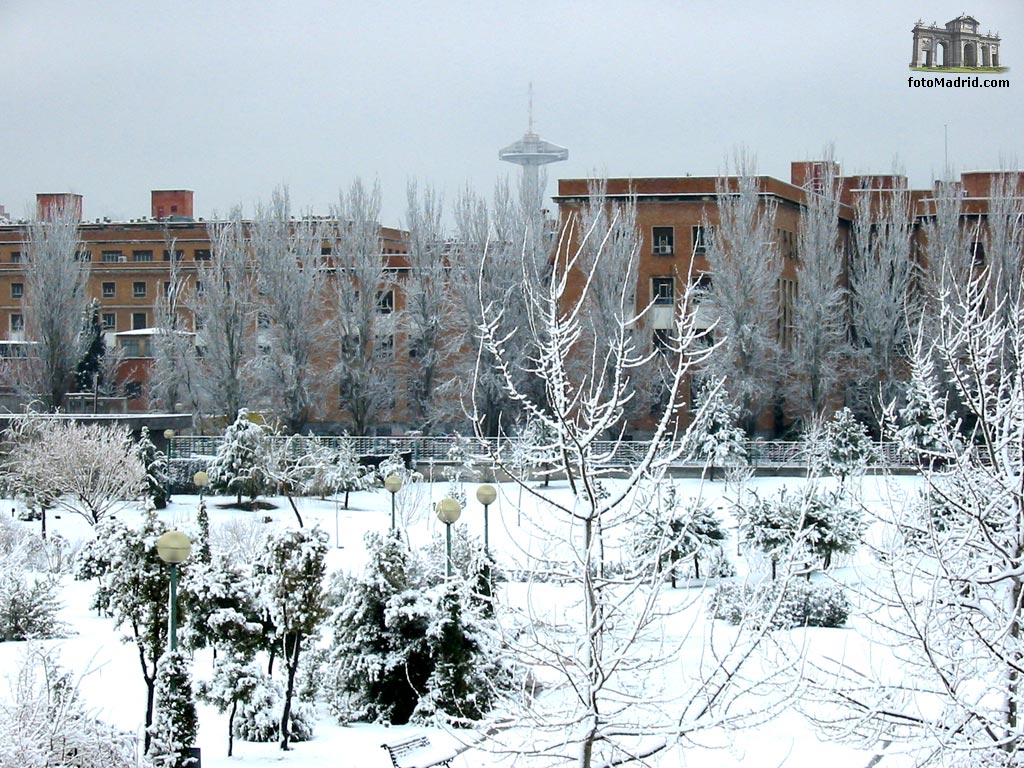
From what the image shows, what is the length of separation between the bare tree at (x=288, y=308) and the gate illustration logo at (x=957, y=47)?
69.0 feet

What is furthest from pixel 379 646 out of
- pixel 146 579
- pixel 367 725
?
pixel 146 579

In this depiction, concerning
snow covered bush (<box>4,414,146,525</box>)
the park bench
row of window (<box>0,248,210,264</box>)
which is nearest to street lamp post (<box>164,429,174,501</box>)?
snow covered bush (<box>4,414,146,525</box>)

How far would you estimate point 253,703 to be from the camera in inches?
491

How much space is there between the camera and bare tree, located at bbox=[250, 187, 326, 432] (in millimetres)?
38312

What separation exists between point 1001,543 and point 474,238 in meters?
32.0

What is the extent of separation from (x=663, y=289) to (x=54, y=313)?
17.9 metres

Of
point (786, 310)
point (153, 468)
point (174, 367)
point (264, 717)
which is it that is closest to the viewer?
point (264, 717)

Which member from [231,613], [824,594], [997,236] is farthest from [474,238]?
[231,613]

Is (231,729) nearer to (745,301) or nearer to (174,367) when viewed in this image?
(745,301)

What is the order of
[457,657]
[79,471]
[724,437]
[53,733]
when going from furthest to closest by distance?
[724,437] < [79,471] < [457,657] < [53,733]

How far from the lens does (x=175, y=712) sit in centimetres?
1042

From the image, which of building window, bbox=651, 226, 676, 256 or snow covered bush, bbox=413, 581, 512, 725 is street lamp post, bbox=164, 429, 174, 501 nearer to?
building window, bbox=651, 226, 676, 256

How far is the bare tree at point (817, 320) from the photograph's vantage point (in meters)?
37.0

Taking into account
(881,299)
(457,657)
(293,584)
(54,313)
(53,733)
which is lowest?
(457,657)
